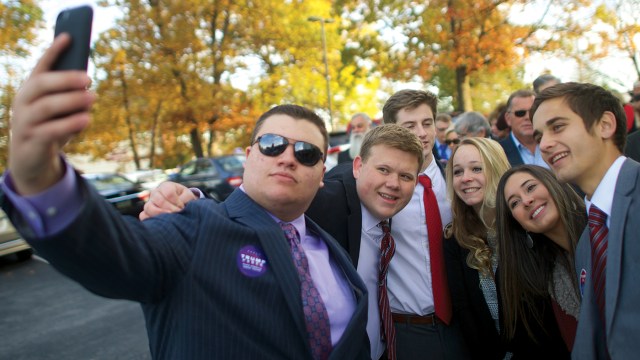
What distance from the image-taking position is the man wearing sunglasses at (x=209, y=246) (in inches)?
32.4

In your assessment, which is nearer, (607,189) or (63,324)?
(607,189)

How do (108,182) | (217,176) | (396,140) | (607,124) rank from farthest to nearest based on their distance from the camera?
1. (217,176)
2. (108,182)
3. (396,140)
4. (607,124)

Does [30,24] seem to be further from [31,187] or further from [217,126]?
[31,187]

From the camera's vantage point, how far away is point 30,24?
513 inches

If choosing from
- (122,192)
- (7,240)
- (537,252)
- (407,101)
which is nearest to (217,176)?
(122,192)

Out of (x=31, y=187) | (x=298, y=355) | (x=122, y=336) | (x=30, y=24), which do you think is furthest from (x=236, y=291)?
(x=30, y=24)

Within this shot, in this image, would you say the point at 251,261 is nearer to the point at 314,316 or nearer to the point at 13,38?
the point at 314,316

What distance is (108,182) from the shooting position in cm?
1045

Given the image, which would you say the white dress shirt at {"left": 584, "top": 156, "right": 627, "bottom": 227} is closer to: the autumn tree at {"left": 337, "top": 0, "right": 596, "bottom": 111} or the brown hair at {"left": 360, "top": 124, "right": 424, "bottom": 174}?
the brown hair at {"left": 360, "top": 124, "right": 424, "bottom": 174}

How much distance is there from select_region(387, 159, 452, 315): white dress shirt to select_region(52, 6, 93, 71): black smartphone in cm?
206

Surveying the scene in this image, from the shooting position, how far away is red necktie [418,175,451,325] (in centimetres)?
239

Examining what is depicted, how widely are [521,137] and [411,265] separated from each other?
2467 millimetres

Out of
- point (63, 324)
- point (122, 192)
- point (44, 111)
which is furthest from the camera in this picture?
point (122, 192)

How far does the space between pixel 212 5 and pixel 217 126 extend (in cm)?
474
